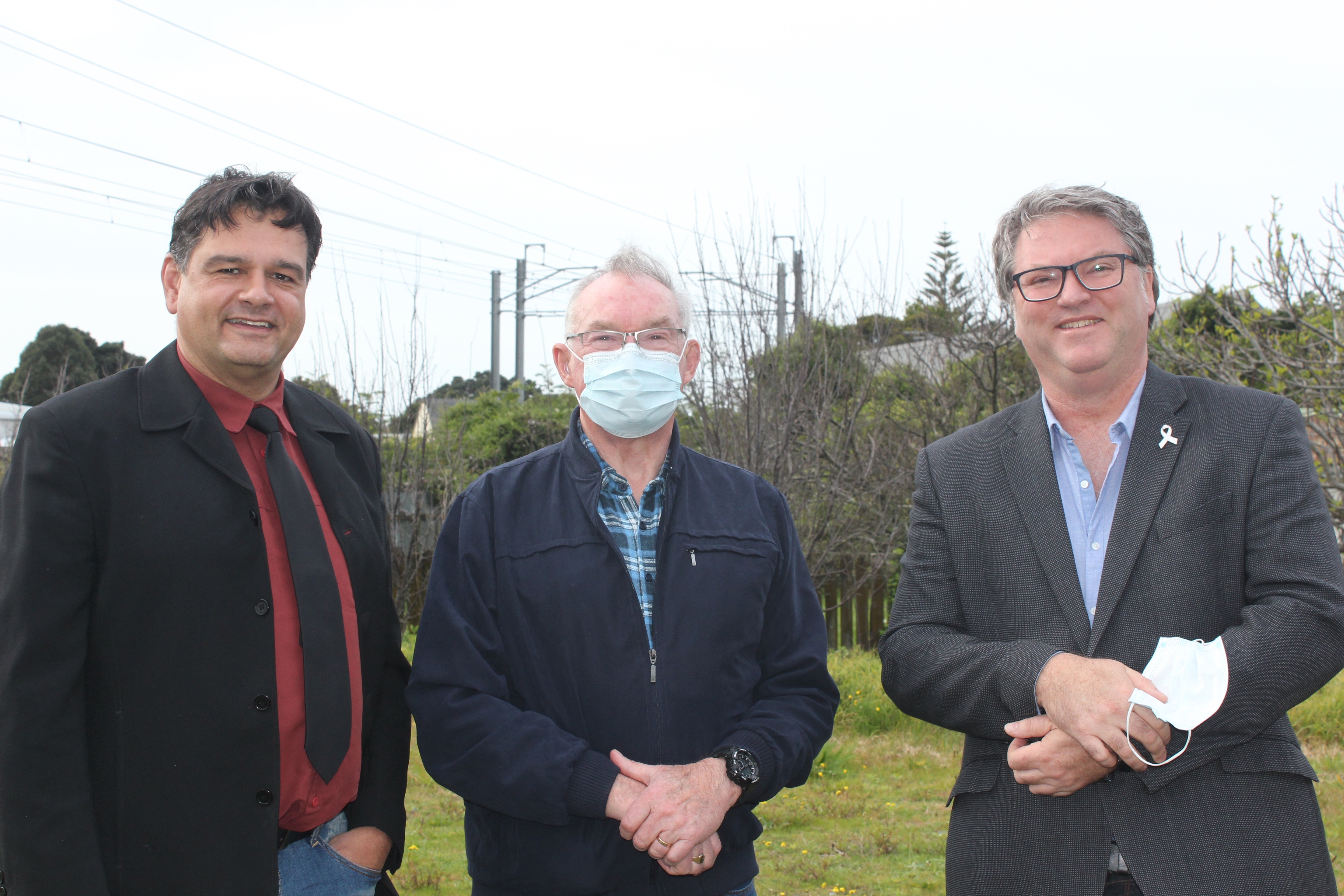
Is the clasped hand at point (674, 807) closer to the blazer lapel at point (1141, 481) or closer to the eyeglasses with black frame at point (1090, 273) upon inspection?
the blazer lapel at point (1141, 481)

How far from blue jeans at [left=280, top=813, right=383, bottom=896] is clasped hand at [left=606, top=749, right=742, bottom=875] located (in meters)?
0.63

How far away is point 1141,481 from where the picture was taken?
2.37 meters

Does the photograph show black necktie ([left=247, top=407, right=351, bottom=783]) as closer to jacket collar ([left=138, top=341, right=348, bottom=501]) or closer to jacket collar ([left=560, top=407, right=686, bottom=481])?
jacket collar ([left=138, top=341, right=348, bottom=501])

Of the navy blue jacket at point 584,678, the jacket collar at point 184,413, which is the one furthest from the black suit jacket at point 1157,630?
the jacket collar at point 184,413

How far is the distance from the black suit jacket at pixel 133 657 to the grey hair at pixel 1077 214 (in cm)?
192

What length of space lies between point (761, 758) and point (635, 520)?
673mm

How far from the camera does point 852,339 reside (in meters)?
8.85

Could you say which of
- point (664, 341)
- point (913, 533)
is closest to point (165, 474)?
point (664, 341)

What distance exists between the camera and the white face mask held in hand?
6.88 feet

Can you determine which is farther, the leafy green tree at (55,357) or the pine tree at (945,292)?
the leafy green tree at (55,357)

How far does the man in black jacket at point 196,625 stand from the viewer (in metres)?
2.06

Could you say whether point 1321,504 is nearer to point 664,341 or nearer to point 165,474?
point 664,341

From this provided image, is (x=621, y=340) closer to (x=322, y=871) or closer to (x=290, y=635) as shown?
(x=290, y=635)

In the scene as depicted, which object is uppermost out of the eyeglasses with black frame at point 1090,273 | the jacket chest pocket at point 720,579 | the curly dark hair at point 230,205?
the curly dark hair at point 230,205
